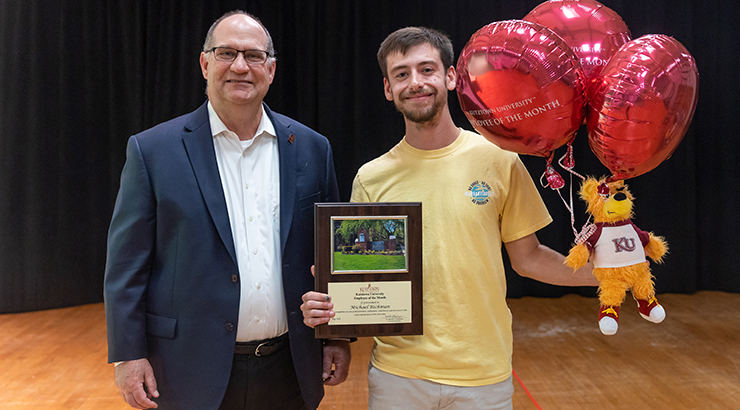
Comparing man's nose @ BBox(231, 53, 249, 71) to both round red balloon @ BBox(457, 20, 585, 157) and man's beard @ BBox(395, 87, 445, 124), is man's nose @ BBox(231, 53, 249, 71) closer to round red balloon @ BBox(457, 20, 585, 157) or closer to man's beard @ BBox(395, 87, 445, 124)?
man's beard @ BBox(395, 87, 445, 124)

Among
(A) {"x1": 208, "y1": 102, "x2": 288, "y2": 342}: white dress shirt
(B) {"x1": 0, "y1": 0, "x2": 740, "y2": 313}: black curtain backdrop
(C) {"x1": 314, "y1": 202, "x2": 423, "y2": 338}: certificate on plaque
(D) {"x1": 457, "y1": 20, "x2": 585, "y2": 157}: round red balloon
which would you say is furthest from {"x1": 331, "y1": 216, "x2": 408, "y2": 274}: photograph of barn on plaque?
(B) {"x1": 0, "y1": 0, "x2": 740, "y2": 313}: black curtain backdrop

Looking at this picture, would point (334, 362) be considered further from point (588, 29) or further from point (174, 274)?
point (588, 29)

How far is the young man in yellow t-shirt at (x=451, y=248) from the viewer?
1253 mm

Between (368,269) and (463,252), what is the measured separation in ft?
0.84

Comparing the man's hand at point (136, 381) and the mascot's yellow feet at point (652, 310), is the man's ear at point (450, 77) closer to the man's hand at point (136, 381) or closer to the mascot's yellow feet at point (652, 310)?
the mascot's yellow feet at point (652, 310)

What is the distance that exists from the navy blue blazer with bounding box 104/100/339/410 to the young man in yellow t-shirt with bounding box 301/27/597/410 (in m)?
0.27

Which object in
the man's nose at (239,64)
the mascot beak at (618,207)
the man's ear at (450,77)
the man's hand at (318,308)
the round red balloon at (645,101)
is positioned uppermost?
the man's nose at (239,64)

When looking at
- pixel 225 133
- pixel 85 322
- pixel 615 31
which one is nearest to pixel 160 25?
pixel 85 322

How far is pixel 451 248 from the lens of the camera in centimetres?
130

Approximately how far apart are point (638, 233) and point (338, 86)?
12.0 ft

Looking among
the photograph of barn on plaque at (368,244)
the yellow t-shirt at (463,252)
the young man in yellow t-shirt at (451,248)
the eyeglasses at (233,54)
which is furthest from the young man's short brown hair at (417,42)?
the photograph of barn on plaque at (368,244)

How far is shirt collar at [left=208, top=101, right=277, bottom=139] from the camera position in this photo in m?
1.41

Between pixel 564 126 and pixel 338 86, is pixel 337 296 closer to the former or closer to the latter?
pixel 564 126

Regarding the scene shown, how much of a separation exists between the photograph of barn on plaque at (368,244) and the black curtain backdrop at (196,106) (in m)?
3.25
